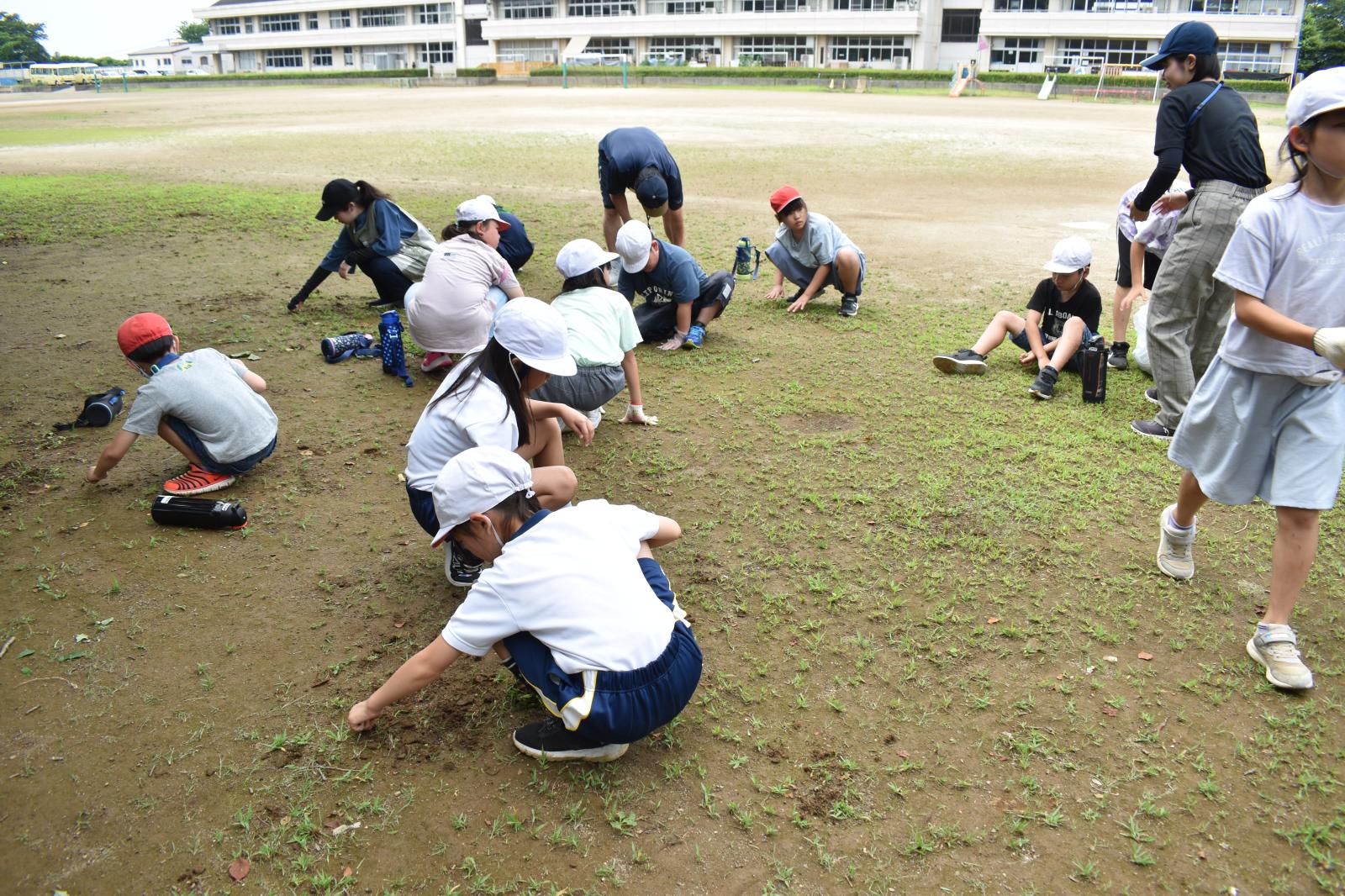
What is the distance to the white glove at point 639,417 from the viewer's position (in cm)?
550

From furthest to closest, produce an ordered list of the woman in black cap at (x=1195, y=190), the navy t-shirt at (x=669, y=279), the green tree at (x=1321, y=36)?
the green tree at (x=1321, y=36) → the navy t-shirt at (x=669, y=279) → the woman in black cap at (x=1195, y=190)

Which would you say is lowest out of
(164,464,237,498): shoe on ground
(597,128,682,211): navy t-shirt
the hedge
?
(164,464,237,498): shoe on ground

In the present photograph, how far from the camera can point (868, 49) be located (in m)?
59.1

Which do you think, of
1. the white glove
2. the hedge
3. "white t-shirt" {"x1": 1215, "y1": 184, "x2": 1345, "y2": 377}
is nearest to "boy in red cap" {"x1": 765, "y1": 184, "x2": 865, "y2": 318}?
the white glove

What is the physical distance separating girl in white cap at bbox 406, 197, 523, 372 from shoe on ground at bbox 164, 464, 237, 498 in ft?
5.75

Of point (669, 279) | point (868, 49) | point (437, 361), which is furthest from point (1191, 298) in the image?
point (868, 49)

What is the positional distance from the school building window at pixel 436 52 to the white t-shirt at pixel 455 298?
7457 cm

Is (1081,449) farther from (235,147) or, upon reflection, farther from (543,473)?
(235,147)

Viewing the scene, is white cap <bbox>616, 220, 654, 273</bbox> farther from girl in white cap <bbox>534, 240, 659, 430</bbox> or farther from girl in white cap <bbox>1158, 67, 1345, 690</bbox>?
girl in white cap <bbox>1158, 67, 1345, 690</bbox>

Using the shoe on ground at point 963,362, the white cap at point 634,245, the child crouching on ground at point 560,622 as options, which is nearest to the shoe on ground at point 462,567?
the child crouching on ground at point 560,622

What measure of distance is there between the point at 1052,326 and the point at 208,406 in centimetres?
526

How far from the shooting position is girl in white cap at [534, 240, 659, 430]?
5.07 meters

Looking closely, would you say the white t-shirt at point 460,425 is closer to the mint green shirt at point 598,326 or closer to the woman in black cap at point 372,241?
the mint green shirt at point 598,326

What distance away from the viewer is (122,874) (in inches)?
97.1
